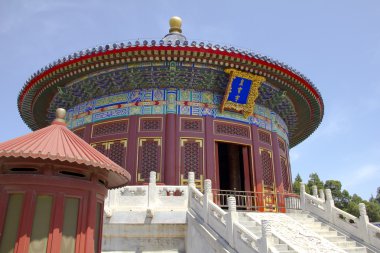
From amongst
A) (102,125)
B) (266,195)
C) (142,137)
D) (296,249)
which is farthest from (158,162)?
(296,249)

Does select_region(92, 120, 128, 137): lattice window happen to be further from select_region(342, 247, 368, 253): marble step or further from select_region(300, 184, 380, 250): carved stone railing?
select_region(342, 247, 368, 253): marble step

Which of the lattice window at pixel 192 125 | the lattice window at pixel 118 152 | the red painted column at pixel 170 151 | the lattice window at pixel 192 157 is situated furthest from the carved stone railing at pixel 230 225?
the lattice window at pixel 118 152

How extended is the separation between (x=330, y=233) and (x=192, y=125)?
5405mm

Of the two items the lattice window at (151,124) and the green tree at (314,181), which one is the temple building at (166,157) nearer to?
the lattice window at (151,124)

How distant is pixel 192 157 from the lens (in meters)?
11.9

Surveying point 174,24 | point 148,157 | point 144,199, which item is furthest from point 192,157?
point 174,24

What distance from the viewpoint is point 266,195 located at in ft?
40.6

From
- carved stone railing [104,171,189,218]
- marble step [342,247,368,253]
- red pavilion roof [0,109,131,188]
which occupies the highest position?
red pavilion roof [0,109,131,188]

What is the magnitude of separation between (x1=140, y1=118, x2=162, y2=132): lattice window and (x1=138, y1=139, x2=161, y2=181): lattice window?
0.43 meters

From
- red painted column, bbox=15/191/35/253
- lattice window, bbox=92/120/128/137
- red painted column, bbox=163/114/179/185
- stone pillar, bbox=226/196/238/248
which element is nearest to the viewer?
red painted column, bbox=15/191/35/253

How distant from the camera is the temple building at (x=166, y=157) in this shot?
4820 millimetres

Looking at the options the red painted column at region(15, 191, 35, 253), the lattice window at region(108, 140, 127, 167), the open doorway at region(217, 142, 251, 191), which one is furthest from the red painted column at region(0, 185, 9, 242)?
the open doorway at region(217, 142, 251, 191)

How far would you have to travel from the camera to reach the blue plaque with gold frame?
12.4 metres

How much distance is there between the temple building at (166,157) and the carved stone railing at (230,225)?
26 mm
